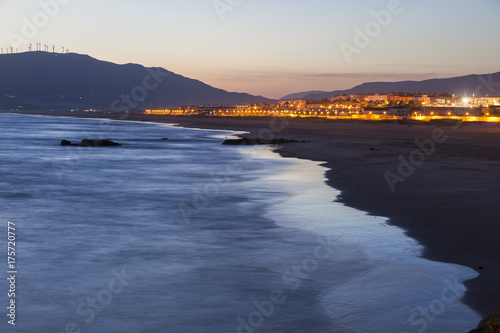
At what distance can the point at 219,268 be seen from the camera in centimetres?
862

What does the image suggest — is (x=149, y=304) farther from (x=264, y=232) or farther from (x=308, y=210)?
(x=308, y=210)

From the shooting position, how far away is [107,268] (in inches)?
339

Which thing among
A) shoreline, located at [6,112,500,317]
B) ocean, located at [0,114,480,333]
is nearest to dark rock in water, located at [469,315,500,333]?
ocean, located at [0,114,480,333]

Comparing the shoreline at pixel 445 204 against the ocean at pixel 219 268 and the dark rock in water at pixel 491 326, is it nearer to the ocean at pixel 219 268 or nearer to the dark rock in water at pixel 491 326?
the ocean at pixel 219 268

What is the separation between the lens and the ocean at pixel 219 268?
639 centimetres

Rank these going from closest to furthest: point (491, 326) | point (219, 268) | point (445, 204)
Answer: point (491, 326) < point (219, 268) < point (445, 204)

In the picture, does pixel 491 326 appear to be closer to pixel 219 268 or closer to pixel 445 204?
pixel 219 268

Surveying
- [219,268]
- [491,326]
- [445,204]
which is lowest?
[219,268]

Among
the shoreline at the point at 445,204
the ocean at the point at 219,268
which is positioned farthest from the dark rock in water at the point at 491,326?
the shoreline at the point at 445,204

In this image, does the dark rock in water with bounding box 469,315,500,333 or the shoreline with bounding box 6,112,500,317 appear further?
the shoreline with bounding box 6,112,500,317

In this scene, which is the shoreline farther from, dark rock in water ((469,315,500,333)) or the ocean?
dark rock in water ((469,315,500,333))

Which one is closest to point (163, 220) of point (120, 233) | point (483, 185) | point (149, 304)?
point (120, 233)

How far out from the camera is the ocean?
252 inches

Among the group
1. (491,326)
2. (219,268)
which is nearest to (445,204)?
(219,268)
